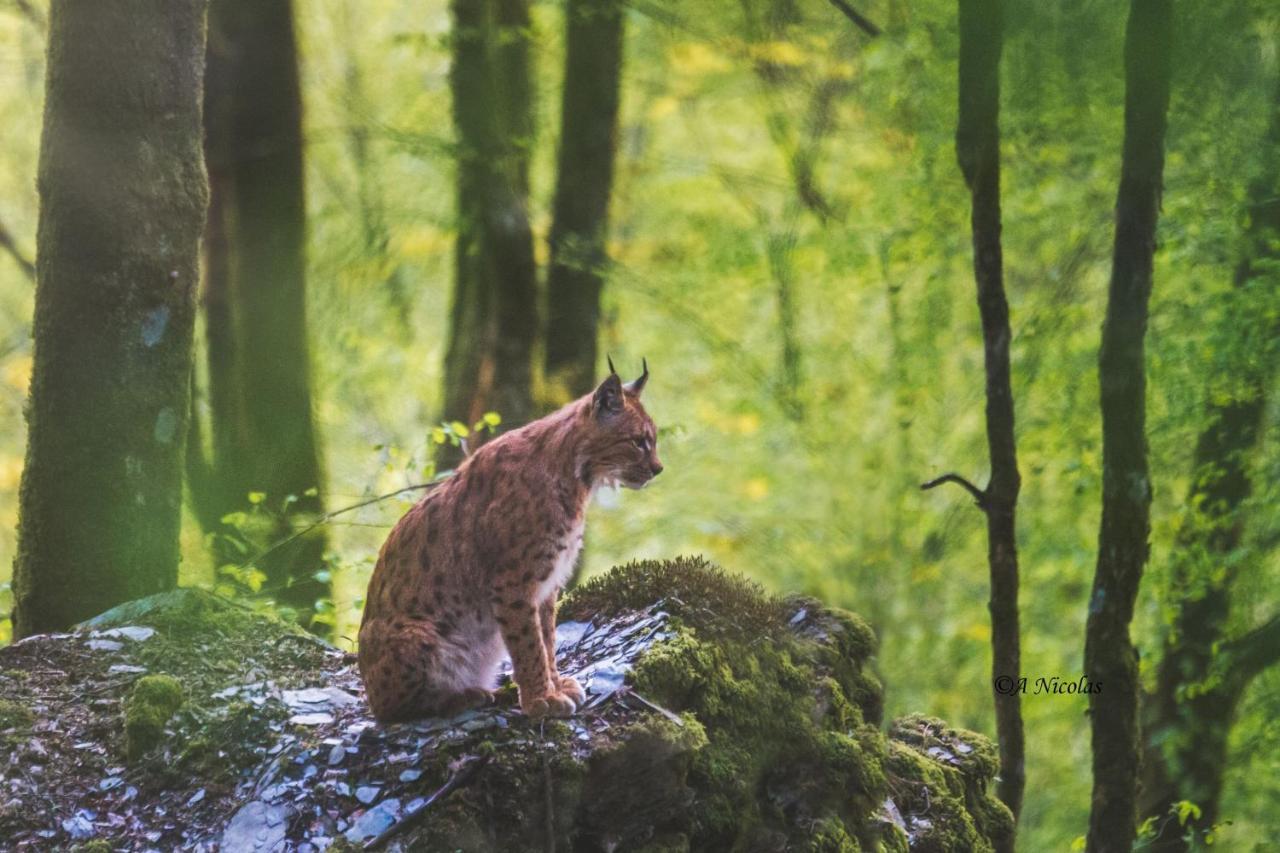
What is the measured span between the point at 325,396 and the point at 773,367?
18.8 feet

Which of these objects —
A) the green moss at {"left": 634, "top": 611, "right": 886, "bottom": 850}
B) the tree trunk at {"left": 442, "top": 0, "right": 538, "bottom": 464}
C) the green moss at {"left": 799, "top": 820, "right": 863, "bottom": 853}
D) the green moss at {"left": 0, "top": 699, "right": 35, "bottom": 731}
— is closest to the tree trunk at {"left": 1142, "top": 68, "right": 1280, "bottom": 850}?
the green moss at {"left": 634, "top": 611, "right": 886, "bottom": 850}

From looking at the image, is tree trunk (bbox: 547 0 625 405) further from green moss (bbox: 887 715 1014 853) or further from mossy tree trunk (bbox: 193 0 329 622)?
green moss (bbox: 887 715 1014 853)


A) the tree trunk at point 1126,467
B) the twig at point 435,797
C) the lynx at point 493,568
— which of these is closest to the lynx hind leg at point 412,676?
the lynx at point 493,568

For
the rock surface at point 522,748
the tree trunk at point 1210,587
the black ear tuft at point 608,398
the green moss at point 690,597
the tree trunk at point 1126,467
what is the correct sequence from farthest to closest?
the tree trunk at point 1210,587, the tree trunk at point 1126,467, the green moss at point 690,597, the black ear tuft at point 608,398, the rock surface at point 522,748

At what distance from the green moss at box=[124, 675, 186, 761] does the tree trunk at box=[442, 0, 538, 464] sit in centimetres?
553

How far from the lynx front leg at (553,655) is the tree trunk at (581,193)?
5.71 metres

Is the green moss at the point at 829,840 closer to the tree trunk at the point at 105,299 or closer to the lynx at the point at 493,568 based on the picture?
the lynx at the point at 493,568

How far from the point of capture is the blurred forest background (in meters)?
9.14

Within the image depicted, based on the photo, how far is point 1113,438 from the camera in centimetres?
634

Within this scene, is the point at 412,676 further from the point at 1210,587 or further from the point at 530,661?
the point at 1210,587

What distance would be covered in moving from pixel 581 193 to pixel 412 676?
717 centimetres

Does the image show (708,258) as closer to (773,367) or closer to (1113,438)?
(773,367)

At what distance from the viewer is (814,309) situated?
17.5 meters

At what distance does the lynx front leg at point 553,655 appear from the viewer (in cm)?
483
